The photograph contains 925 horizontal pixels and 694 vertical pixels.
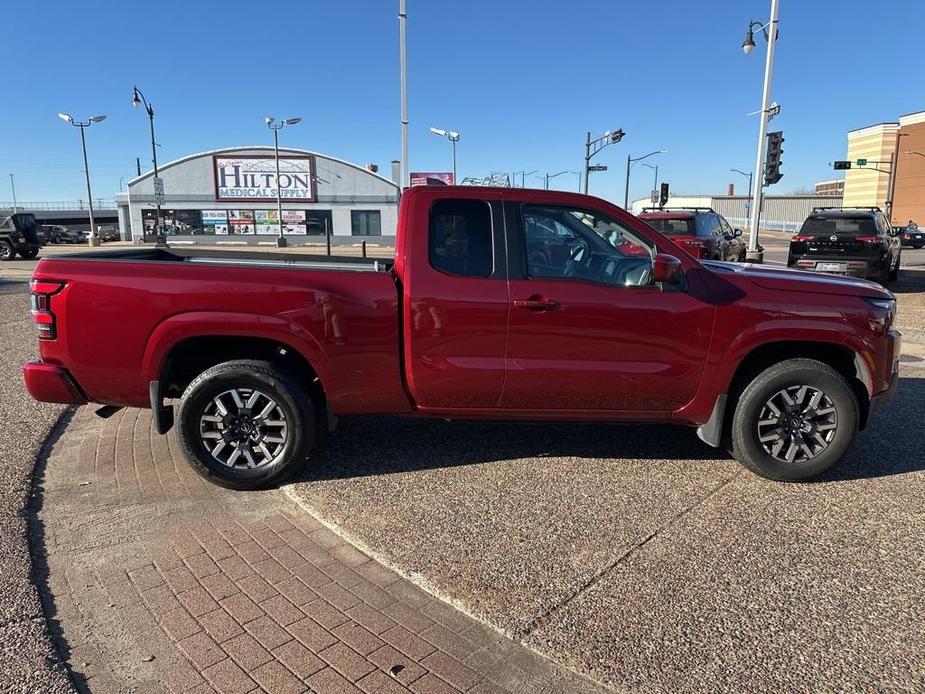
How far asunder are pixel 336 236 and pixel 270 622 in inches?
1929

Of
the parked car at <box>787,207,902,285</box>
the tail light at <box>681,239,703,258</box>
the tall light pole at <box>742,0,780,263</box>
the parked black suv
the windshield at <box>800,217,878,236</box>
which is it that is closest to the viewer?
the tail light at <box>681,239,703,258</box>

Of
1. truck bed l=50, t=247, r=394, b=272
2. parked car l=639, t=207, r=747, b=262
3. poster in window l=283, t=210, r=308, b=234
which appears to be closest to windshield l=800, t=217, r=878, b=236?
parked car l=639, t=207, r=747, b=262

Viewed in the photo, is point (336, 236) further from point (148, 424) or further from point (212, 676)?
point (212, 676)

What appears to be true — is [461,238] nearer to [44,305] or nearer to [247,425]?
[247,425]

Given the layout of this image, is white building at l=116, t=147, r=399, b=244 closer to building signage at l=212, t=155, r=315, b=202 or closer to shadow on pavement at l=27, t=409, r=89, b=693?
building signage at l=212, t=155, r=315, b=202

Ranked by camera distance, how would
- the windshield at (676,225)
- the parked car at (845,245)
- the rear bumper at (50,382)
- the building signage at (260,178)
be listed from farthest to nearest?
the building signage at (260,178) < the parked car at (845,245) < the windshield at (676,225) < the rear bumper at (50,382)

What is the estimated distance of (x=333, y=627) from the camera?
9.20 ft

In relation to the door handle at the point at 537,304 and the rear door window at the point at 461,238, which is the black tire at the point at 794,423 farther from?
the rear door window at the point at 461,238

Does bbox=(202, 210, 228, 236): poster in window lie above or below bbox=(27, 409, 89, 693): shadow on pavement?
above

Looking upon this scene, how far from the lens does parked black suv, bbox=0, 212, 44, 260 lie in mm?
27969

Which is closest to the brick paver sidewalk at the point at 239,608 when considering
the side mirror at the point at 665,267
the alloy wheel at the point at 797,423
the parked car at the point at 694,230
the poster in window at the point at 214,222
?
the side mirror at the point at 665,267

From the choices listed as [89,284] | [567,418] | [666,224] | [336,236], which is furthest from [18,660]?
[336,236]

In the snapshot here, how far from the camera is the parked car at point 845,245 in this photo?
13.8 meters

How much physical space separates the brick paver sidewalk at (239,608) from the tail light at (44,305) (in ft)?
3.36
